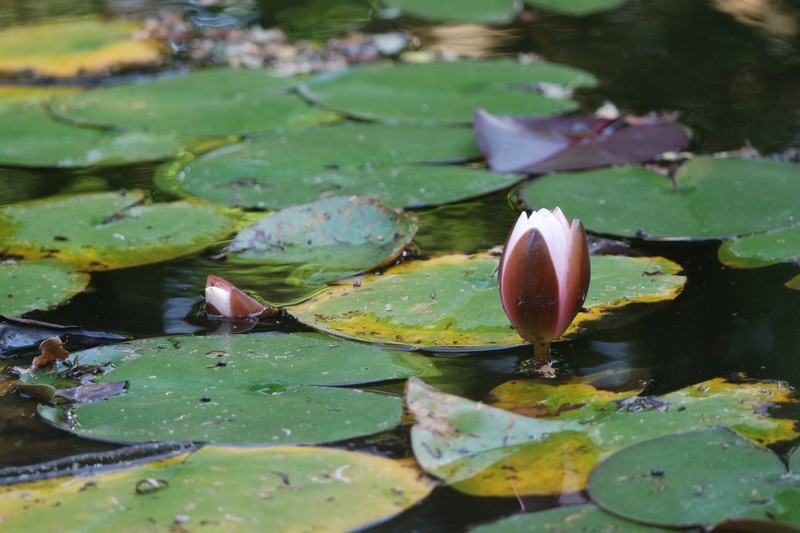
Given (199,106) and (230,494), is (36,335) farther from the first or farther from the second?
(199,106)

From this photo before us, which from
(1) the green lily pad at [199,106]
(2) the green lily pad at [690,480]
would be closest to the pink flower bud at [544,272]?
(2) the green lily pad at [690,480]

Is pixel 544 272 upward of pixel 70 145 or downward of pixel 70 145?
upward

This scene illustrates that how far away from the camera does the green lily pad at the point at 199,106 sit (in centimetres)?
320

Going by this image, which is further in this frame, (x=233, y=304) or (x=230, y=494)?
(x=233, y=304)

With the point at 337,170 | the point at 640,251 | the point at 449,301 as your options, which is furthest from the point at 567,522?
the point at 337,170

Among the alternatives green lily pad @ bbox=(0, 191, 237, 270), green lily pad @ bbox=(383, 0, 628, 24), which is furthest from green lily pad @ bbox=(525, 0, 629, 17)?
green lily pad @ bbox=(0, 191, 237, 270)

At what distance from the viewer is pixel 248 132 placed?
10.3 feet

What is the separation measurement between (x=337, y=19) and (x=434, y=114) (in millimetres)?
1719

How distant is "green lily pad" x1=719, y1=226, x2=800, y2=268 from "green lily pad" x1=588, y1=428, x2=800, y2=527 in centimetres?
77

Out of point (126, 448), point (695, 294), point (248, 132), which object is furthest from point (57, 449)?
point (248, 132)

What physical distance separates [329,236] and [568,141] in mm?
920

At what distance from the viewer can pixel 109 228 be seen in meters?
2.39

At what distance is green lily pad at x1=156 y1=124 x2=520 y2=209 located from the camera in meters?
2.58

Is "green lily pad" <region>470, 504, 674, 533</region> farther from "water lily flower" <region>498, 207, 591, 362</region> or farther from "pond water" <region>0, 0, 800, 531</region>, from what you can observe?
"water lily flower" <region>498, 207, 591, 362</region>
